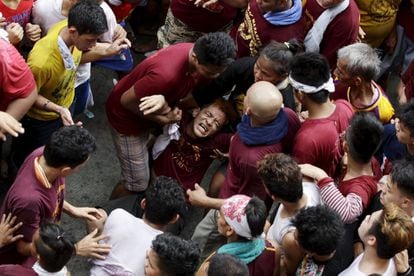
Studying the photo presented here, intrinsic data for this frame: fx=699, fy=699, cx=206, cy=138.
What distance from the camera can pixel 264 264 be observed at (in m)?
3.85

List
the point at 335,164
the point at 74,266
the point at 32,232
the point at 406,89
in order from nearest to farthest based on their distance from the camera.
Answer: the point at 32,232
the point at 335,164
the point at 74,266
the point at 406,89

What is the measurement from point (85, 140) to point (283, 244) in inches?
49.9

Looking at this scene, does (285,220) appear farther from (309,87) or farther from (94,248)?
(94,248)

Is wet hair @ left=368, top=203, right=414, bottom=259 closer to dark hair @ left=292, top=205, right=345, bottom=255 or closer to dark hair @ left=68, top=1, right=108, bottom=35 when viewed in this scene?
dark hair @ left=292, top=205, right=345, bottom=255

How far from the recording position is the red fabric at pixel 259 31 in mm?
5254

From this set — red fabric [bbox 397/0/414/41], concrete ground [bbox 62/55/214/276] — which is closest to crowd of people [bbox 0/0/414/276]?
concrete ground [bbox 62/55/214/276]

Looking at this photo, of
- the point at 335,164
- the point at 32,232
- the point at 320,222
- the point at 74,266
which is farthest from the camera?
the point at 74,266

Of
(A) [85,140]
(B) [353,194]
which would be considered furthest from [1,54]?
(B) [353,194]

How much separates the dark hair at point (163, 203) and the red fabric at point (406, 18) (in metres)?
3.34

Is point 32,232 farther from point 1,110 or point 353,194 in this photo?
point 353,194

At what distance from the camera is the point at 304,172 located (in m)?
4.16

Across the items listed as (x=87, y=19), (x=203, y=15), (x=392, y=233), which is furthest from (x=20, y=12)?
(x=392, y=233)

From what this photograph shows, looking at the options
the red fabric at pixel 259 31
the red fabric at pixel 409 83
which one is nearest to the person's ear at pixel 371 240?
the red fabric at pixel 259 31

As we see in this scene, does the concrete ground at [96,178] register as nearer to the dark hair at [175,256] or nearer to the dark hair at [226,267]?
the dark hair at [175,256]
